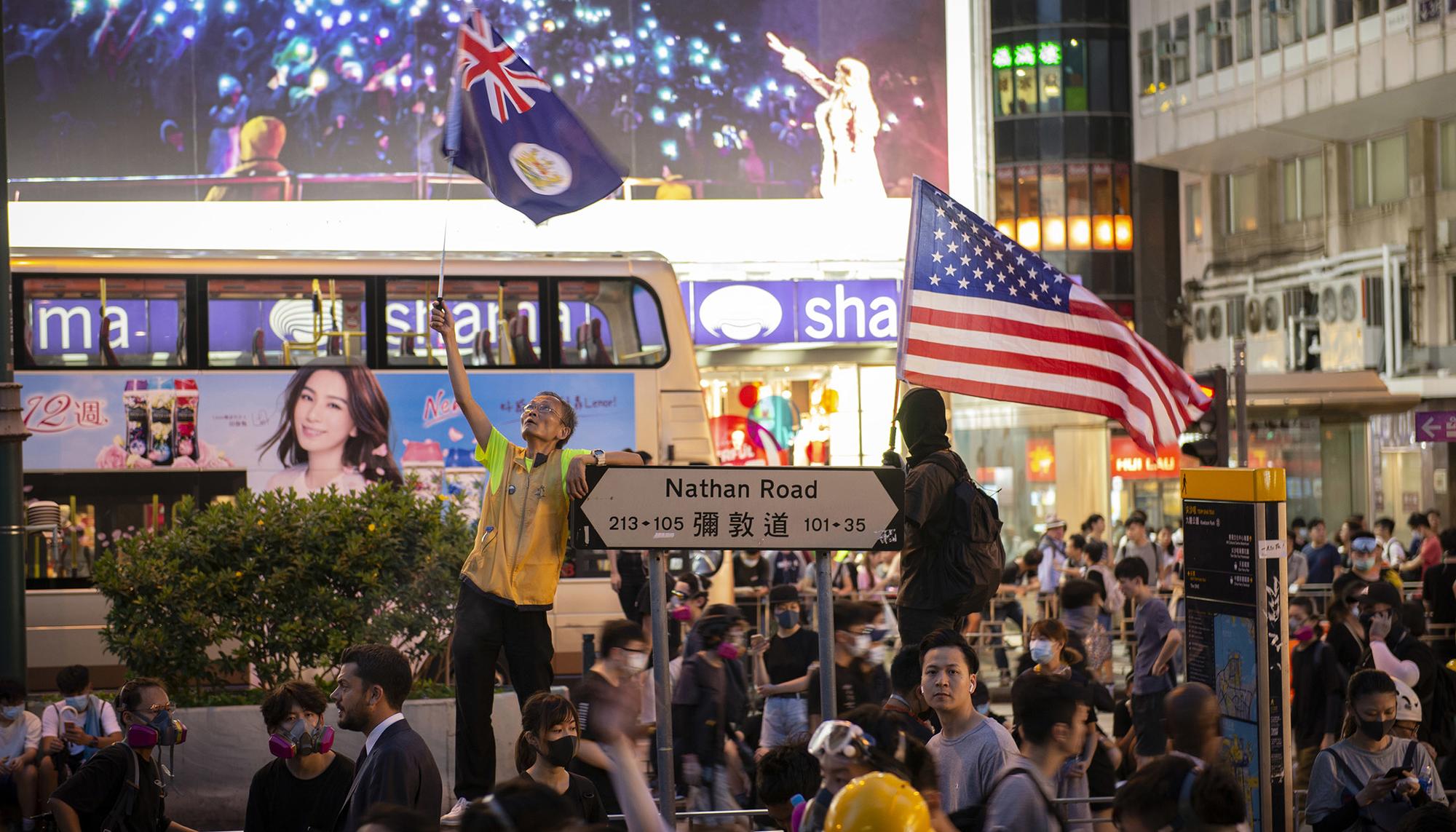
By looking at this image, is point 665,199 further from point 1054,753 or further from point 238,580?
point 1054,753

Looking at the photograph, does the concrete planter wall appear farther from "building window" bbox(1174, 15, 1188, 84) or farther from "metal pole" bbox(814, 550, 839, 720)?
"building window" bbox(1174, 15, 1188, 84)

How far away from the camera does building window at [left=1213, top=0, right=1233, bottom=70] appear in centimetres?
3638

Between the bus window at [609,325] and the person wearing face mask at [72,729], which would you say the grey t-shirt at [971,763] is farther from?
the bus window at [609,325]

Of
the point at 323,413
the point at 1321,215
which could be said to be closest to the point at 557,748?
the point at 323,413

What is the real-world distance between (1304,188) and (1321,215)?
3.80 ft

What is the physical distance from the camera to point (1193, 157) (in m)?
38.9

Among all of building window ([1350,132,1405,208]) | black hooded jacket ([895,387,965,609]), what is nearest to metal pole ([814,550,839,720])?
black hooded jacket ([895,387,965,609])

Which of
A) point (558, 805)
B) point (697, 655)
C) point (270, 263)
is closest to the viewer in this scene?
point (558, 805)

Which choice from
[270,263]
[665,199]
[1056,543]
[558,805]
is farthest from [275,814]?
[665,199]

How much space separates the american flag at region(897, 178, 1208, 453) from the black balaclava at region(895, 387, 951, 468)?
127 cm

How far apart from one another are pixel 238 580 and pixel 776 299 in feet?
54.4

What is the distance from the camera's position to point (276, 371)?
48.0 feet

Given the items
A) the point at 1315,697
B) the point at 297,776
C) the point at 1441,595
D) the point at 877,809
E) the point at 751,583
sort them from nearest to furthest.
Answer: the point at 877,809
the point at 297,776
the point at 1315,697
the point at 1441,595
the point at 751,583

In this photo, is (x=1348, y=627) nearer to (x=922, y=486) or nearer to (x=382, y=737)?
(x=922, y=486)
